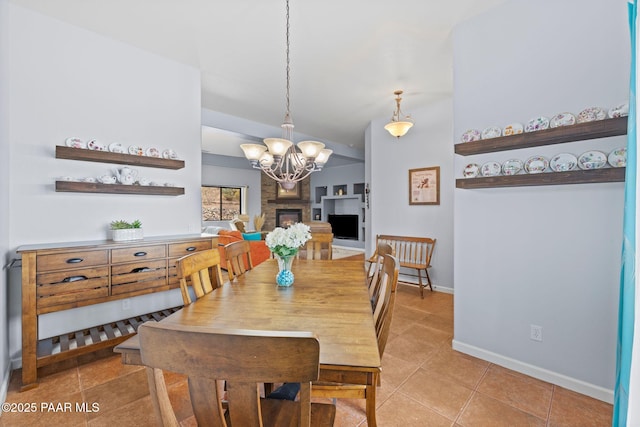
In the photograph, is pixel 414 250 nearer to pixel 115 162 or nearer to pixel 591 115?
pixel 591 115

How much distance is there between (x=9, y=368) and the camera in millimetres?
2025

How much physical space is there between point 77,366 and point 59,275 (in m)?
0.76

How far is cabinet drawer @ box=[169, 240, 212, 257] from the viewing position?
258 centimetres

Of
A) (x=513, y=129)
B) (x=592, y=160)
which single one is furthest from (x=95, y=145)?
(x=592, y=160)

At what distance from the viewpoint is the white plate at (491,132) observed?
212 centimetres

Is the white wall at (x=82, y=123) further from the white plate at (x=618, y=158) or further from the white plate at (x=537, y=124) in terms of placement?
the white plate at (x=618, y=158)

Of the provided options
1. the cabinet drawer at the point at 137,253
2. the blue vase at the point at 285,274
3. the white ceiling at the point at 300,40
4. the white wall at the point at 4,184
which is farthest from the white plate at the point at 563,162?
the white wall at the point at 4,184

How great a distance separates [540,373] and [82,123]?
4.24 meters

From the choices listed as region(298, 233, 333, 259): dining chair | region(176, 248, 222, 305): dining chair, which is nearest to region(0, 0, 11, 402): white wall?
region(176, 248, 222, 305): dining chair

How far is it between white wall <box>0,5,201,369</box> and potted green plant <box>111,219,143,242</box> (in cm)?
19

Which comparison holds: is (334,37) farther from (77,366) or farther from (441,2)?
(77,366)

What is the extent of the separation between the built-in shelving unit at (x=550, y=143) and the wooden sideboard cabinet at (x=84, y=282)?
104 inches

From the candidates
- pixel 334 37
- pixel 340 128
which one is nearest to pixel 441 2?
pixel 334 37

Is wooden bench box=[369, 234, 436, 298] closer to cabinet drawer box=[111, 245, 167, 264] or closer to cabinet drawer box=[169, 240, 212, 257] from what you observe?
cabinet drawer box=[169, 240, 212, 257]
